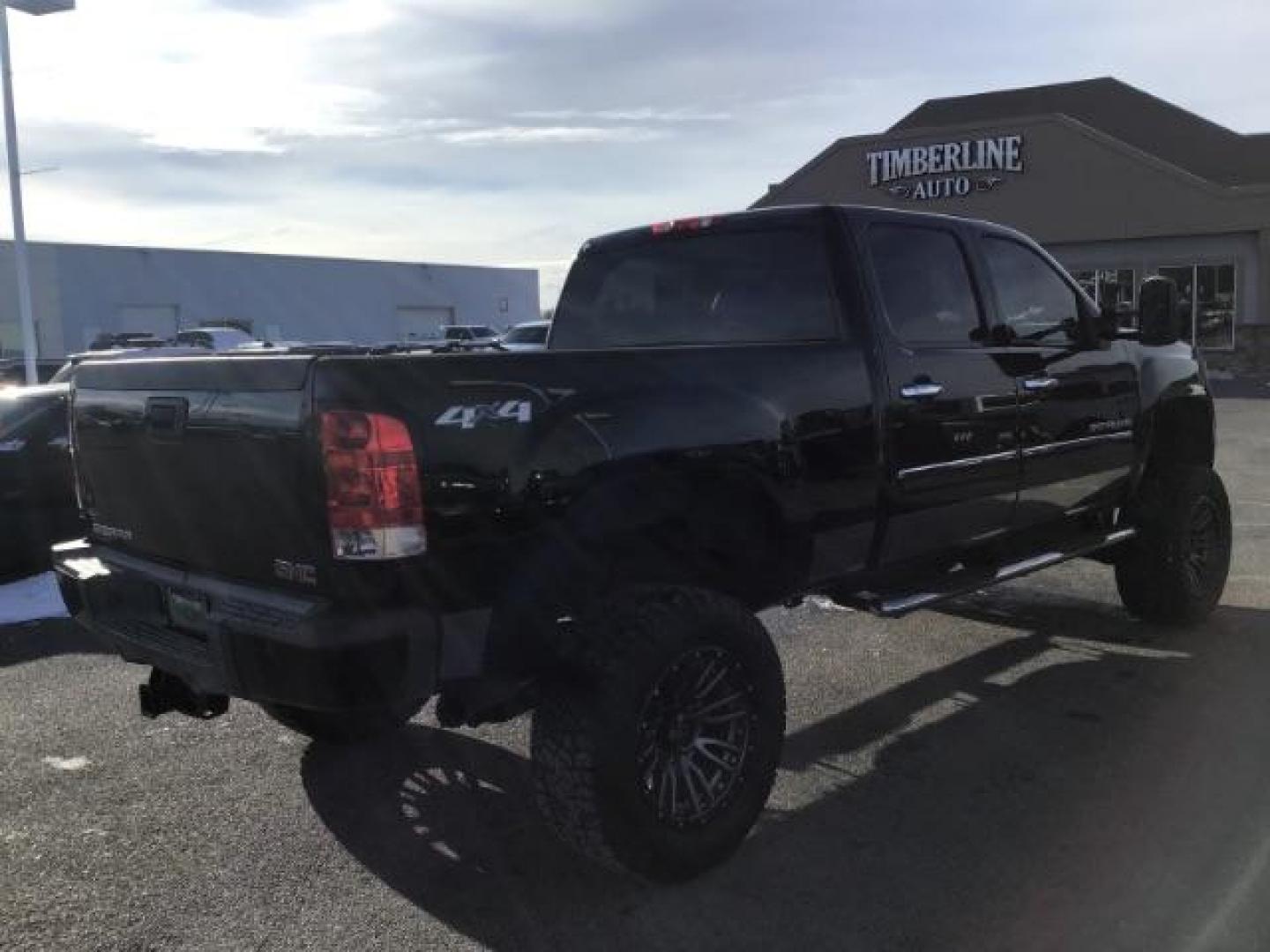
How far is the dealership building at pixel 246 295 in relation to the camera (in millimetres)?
40750

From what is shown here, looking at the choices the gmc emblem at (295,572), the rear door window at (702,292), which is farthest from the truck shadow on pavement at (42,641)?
the gmc emblem at (295,572)

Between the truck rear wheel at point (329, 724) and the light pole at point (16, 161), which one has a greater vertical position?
the light pole at point (16, 161)

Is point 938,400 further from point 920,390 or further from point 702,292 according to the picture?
point 702,292

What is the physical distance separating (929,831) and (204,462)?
259 cm

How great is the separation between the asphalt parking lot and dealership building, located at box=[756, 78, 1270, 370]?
23.6 meters

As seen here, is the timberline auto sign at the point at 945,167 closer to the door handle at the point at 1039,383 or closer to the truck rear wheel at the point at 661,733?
the door handle at the point at 1039,383

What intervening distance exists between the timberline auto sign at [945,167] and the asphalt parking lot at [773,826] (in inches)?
1083

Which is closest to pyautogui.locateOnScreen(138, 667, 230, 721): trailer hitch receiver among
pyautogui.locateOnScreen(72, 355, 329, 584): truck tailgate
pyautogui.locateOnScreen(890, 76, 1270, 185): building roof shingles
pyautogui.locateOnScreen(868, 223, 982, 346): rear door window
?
pyautogui.locateOnScreen(72, 355, 329, 584): truck tailgate

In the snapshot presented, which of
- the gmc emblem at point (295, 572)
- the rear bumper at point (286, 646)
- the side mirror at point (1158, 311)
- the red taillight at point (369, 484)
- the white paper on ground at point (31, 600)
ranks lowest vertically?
the white paper on ground at point (31, 600)

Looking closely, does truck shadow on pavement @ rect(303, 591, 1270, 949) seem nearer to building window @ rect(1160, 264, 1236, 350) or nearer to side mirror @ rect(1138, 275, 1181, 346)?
side mirror @ rect(1138, 275, 1181, 346)

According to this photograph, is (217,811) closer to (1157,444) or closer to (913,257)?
(913,257)

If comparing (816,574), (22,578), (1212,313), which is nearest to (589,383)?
(816,574)

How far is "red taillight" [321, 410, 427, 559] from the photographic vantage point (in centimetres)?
290

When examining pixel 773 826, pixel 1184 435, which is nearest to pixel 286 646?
pixel 773 826
